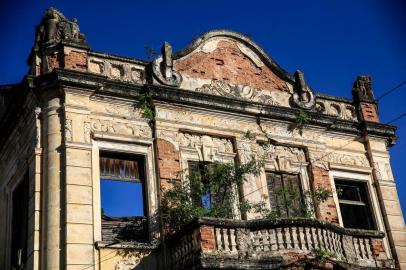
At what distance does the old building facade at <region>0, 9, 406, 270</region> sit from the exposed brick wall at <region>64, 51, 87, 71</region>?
29mm

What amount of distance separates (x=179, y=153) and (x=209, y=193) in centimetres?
120

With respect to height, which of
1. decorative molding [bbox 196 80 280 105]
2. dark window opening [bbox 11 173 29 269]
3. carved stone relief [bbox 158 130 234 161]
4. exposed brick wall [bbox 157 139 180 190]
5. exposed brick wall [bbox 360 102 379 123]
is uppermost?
decorative molding [bbox 196 80 280 105]

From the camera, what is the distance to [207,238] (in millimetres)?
12516

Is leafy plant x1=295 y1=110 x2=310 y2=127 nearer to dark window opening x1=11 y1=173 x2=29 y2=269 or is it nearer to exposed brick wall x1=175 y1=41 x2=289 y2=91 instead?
exposed brick wall x1=175 y1=41 x2=289 y2=91

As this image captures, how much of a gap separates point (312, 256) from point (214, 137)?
4.38 meters

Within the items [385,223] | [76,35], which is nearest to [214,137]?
[76,35]

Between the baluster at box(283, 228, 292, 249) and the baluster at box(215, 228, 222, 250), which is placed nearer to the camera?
the baluster at box(215, 228, 222, 250)

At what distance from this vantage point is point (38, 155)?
14.0m

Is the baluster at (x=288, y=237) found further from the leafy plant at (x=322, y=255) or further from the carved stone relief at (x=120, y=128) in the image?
the carved stone relief at (x=120, y=128)

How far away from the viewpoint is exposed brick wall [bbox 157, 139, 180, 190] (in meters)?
14.7

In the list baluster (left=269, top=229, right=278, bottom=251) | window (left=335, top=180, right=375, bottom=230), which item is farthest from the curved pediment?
baluster (left=269, top=229, right=278, bottom=251)

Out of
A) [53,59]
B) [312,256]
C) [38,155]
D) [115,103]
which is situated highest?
[53,59]

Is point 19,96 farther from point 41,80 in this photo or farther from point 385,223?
point 385,223

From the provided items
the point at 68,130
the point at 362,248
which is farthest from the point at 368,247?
the point at 68,130
